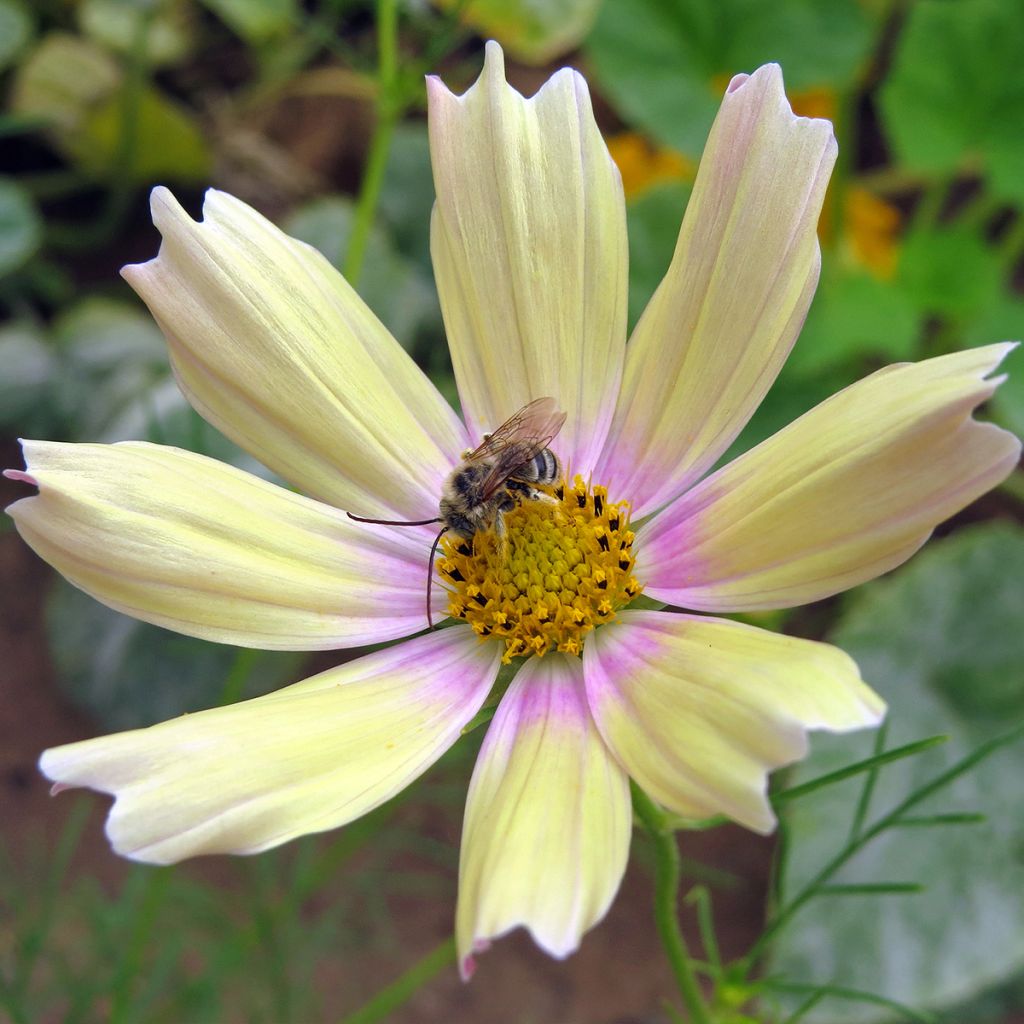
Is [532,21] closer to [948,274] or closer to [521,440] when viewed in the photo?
[948,274]

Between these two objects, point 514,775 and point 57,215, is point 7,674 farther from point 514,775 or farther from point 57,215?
point 514,775

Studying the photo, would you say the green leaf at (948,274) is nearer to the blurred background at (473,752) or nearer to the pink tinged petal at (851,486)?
the blurred background at (473,752)

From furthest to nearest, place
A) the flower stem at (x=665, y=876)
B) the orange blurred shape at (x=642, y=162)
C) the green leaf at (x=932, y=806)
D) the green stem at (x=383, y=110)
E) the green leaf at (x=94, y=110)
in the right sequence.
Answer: the orange blurred shape at (x=642, y=162)
the green leaf at (x=94, y=110)
the green leaf at (x=932, y=806)
the green stem at (x=383, y=110)
the flower stem at (x=665, y=876)

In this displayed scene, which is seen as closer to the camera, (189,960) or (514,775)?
(514,775)

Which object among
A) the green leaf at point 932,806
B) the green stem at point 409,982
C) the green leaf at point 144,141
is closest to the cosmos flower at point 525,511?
the green stem at point 409,982

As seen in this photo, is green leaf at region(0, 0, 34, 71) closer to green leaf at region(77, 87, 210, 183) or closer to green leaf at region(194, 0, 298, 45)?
green leaf at region(77, 87, 210, 183)

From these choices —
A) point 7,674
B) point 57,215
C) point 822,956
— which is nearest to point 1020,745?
point 822,956

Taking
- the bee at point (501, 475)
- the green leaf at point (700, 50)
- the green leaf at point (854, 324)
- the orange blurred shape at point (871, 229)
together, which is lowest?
the bee at point (501, 475)
